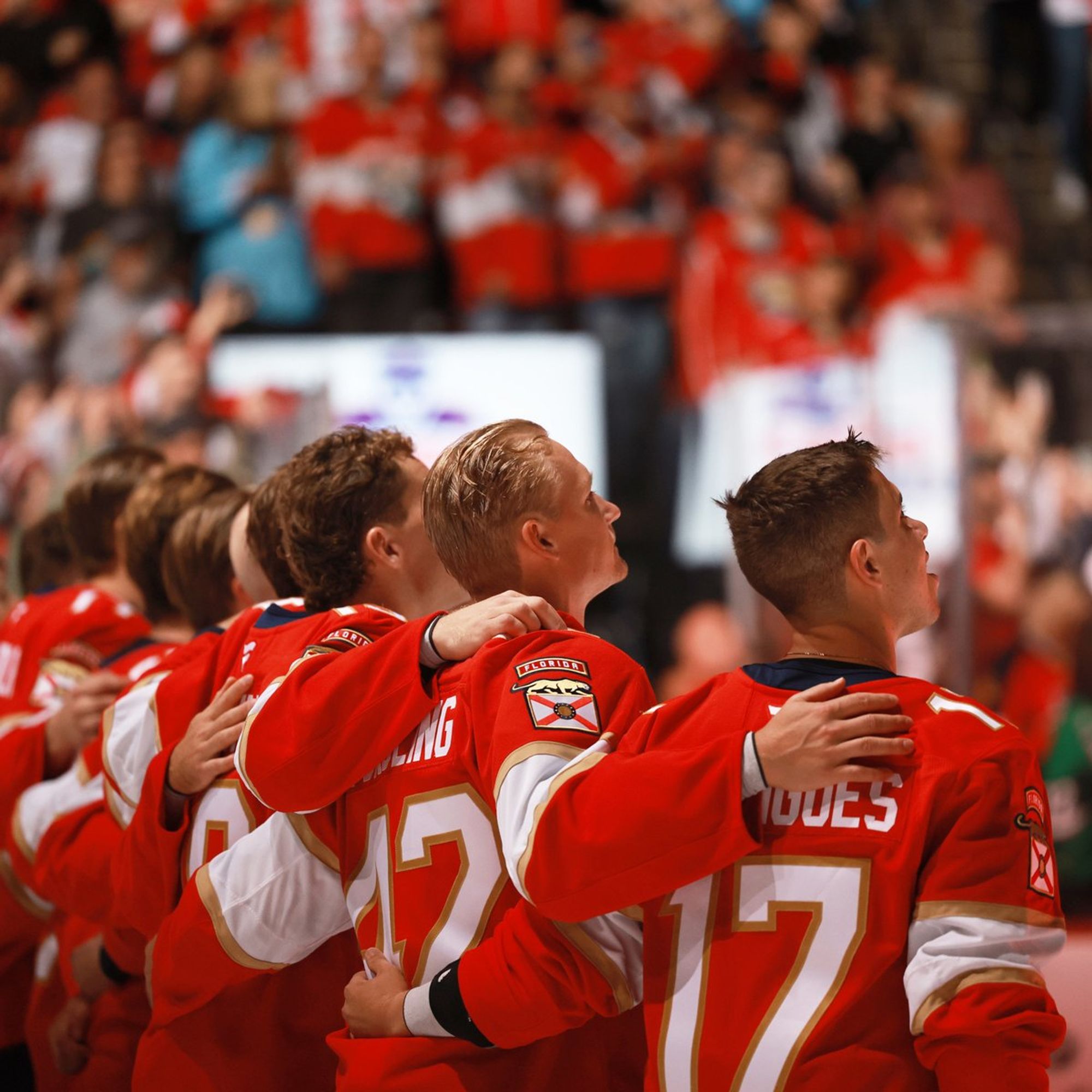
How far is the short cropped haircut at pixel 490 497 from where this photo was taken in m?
1.78

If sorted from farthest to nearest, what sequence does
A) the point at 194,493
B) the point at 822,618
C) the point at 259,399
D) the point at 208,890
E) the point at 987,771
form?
the point at 259,399 < the point at 194,493 < the point at 208,890 < the point at 822,618 < the point at 987,771

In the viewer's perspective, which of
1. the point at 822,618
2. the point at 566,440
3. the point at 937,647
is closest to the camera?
the point at 822,618

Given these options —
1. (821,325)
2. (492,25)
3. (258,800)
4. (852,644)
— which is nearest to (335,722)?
(258,800)

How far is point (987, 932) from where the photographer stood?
1.40 m

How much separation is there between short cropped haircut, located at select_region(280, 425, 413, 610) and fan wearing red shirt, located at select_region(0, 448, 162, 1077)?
0.84 metres

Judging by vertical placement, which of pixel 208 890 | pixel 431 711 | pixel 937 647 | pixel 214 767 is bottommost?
pixel 937 647

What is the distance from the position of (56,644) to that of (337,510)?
1104mm

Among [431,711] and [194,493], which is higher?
[194,493]

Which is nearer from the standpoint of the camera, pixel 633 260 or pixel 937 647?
pixel 937 647

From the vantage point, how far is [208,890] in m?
1.91

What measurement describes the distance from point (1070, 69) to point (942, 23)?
Result: 101 centimetres

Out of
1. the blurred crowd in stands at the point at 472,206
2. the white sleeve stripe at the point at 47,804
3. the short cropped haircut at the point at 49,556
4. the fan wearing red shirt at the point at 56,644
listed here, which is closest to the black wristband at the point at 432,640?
the white sleeve stripe at the point at 47,804

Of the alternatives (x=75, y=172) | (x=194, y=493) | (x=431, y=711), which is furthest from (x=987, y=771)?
(x=75, y=172)

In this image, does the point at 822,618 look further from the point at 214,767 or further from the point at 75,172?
the point at 75,172
